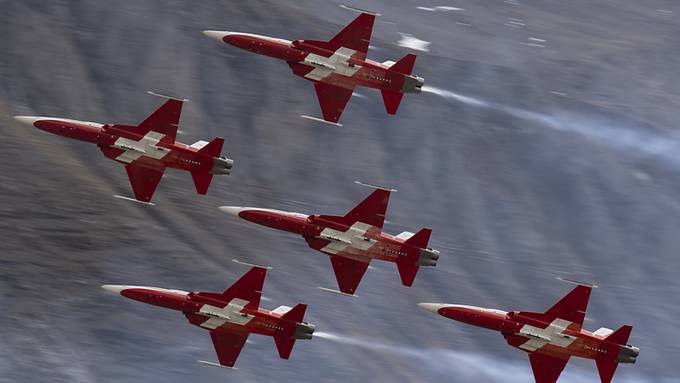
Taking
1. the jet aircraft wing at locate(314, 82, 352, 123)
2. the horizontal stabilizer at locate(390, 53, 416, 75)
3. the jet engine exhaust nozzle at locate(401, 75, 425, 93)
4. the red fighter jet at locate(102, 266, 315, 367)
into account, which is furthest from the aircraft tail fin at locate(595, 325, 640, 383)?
the jet aircraft wing at locate(314, 82, 352, 123)

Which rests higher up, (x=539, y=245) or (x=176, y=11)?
(x=176, y=11)

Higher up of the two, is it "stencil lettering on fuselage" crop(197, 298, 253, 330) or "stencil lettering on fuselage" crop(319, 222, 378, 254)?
"stencil lettering on fuselage" crop(319, 222, 378, 254)

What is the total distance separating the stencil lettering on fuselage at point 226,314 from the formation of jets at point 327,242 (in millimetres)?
54

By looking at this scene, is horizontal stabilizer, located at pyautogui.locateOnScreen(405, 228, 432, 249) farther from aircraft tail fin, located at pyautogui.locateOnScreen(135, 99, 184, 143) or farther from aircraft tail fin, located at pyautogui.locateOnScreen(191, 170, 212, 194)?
aircraft tail fin, located at pyautogui.locateOnScreen(135, 99, 184, 143)

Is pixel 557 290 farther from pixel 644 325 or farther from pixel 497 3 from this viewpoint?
pixel 497 3

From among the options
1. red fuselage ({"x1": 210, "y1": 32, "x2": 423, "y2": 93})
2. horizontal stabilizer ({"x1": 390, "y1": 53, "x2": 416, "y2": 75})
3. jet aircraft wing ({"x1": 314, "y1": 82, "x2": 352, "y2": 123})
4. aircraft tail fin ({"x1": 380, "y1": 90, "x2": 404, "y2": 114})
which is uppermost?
horizontal stabilizer ({"x1": 390, "y1": 53, "x2": 416, "y2": 75})

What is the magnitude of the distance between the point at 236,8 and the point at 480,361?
35.2 metres

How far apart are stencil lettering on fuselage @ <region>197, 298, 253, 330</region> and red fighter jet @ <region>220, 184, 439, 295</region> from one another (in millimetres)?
Result: 5296

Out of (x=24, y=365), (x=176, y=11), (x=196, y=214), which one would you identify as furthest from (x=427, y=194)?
(x=24, y=365)

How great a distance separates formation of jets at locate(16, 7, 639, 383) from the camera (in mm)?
84750

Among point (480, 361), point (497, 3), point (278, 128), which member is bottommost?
point (480, 361)

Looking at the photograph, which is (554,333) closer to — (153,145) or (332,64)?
(332,64)

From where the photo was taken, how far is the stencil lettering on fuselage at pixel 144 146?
87.0 metres

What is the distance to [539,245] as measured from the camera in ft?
372
